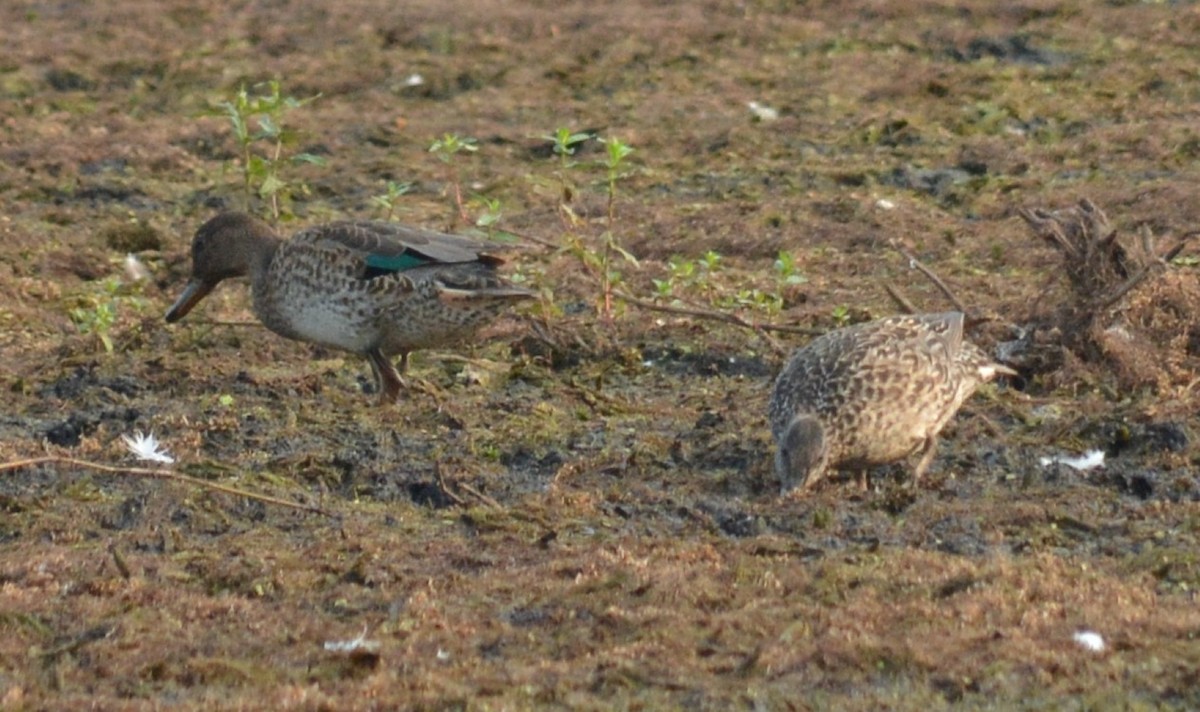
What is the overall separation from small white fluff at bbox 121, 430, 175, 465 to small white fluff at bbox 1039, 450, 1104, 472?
3.28 m

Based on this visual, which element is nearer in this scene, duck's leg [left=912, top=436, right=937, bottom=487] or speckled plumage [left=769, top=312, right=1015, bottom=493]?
speckled plumage [left=769, top=312, right=1015, bottom=493]

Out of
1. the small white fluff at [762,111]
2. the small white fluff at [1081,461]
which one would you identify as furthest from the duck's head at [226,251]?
the small white fluff at [762,111]

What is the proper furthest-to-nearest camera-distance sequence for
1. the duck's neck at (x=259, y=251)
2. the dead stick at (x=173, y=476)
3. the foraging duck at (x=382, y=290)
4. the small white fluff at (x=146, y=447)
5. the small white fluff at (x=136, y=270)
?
the small white fluff at (x=136, y=270)
the duck's neck at (x=259, y=251)
the foraging duck at (x=382, y=290)
the small white fluff at (x=146, y=447)
the dead stick at (x=173, y=476)

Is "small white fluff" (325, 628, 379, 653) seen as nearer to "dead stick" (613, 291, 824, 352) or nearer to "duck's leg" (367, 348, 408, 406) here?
"duck's leg" (367, 348, 408, 406)

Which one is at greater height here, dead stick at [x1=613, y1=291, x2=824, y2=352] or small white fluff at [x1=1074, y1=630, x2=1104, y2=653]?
small white fluff at [x1=1074, y1=630, x2=1104, y2=653]

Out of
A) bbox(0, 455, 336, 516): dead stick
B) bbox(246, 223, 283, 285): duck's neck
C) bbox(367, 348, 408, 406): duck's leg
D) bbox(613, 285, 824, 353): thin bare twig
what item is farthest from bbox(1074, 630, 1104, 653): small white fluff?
bbox(246, 223, 283, 285): duck's neck

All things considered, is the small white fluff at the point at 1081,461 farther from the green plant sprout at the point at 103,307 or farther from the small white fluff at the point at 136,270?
the small white fluff at the point at 136,270

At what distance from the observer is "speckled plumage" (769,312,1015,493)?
26.6 feet

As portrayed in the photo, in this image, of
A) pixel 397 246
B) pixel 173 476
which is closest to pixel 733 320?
pixel 397 246

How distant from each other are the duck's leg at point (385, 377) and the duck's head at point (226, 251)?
735 millimetres

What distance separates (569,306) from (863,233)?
2025 millimetres

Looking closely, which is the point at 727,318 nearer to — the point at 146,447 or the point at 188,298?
the point at 188,298

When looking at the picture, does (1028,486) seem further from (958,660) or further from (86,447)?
(86,447)

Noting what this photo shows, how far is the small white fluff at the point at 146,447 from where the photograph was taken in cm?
879
